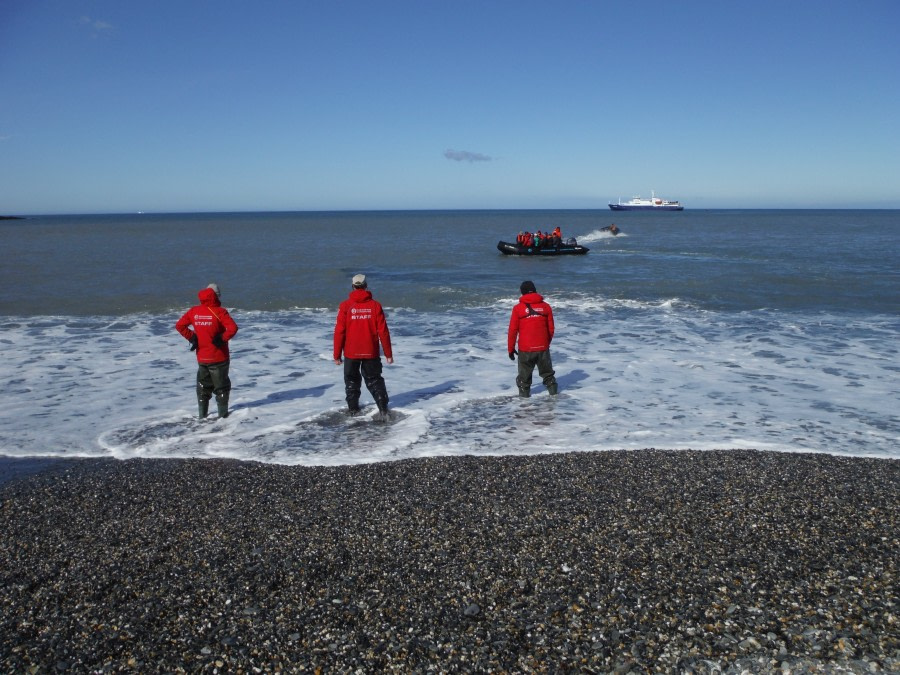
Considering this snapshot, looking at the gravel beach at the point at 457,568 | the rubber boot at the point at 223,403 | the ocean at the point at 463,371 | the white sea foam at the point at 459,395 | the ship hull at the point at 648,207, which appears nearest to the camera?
the gravel beach at the point at 457,568

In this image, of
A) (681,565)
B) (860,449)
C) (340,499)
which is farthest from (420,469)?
(860,449)

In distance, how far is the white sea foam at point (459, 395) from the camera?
26.1 ft

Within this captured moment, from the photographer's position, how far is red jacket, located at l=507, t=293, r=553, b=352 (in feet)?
31.5

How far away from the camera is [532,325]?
962cm

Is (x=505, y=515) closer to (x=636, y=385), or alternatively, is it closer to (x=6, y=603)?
(x=6, y=603)

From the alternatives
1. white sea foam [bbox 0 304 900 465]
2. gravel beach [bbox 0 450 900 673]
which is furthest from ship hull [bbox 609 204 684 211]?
gravel beach [bbox 0 450 900 673]

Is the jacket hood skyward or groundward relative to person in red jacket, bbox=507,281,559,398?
skyward

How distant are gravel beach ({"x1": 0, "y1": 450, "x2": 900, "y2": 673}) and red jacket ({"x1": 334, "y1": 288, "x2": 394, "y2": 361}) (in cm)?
204

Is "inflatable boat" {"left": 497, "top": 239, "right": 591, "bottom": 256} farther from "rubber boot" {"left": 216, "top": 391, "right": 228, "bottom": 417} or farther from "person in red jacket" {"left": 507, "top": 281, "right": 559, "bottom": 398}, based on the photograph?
"rubber boot" {"left": 216, "top": 391, "right": 228, "bottom": 417}

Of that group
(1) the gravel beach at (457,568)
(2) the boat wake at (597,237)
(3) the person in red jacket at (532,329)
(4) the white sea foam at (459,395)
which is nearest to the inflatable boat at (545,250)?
(2) the boat wake at (597,237)

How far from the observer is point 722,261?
3856 centimetres

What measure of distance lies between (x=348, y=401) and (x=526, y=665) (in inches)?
221

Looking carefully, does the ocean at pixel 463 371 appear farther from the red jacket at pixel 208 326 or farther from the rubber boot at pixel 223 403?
the red jacket at pixel 208 326

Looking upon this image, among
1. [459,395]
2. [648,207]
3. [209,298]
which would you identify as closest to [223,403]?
[209,298]
